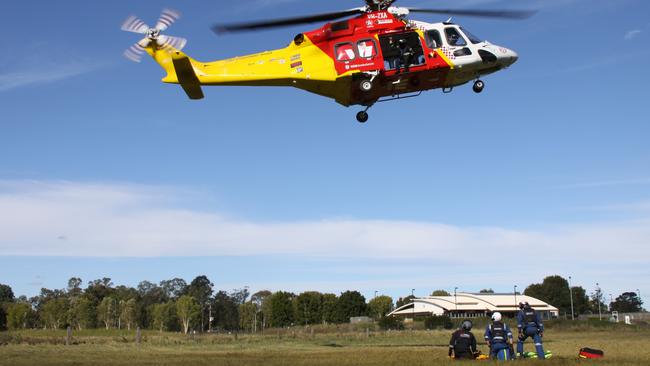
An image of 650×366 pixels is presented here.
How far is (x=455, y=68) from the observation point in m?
28.2

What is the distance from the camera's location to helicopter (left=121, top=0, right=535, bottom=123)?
88.2ft

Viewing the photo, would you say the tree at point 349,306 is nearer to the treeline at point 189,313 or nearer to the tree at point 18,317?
the treeline at point 189,313

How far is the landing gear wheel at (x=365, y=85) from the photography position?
2698cm

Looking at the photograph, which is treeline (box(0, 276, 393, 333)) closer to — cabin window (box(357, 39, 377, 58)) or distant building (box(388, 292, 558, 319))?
distant building (box(388, 292, 558, 319))

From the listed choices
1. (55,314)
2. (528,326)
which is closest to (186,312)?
(55,314)

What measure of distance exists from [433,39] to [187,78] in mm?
10116

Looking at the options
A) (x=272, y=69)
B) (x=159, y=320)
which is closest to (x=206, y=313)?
(x=159, y=320)

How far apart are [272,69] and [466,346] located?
14.0 meters

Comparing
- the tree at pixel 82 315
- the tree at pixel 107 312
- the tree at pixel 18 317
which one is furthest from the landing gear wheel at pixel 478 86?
the tree at pixel 18 317

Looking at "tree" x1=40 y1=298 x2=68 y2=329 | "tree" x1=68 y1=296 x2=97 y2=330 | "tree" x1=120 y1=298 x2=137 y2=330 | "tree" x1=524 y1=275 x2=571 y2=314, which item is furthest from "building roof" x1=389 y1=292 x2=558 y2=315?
"tree" x1=40 y1=298 x2=68 y2=329

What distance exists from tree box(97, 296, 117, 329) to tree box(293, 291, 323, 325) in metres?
38.3

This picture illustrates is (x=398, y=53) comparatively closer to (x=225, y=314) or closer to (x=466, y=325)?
(x=466, y=325)

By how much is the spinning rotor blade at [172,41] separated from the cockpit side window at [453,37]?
10792 mm

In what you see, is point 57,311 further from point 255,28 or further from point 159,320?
point 255,28
